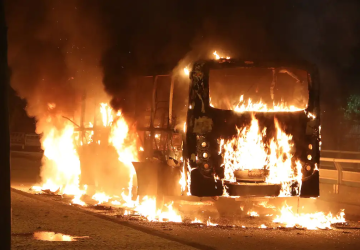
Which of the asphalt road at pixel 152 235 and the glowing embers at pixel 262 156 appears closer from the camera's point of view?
the asphalt road at pixel 152 235

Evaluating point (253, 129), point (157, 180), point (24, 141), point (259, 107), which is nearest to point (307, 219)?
point (253, 129)

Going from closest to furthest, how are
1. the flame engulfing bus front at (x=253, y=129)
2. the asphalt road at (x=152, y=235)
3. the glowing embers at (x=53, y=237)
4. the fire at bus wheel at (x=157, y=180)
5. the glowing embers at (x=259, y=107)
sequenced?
the asphalt road at (x=152, y=235) < the glowing embers at (x=53, y=237) < the flame engulfing bus front at (x=253, y=129) < the glowing embers at (x=259, y=107) < the fire at bus wheel at (x=157, y=180)

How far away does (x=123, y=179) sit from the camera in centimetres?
1345

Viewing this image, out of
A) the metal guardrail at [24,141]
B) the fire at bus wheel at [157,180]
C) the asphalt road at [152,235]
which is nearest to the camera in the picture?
the asphalt road at [152,235]

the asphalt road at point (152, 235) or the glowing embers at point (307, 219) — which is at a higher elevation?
the asphalt road at point (152, 235)

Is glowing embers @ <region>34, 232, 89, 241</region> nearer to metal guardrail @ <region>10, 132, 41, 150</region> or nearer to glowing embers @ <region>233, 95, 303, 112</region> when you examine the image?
glowing embers @ <region>233, 95, 303, 112</region>

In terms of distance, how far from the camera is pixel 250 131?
33.1 feet

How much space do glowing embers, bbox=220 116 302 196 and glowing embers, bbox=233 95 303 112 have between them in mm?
209

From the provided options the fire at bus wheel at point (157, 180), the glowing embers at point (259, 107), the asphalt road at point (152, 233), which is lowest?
the asphalt road at point (152, 233)

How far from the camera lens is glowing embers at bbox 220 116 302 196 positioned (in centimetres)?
993

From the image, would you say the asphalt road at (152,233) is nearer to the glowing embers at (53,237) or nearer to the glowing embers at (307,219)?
the glowing embers at (53,237)

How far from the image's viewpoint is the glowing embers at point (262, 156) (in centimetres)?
993

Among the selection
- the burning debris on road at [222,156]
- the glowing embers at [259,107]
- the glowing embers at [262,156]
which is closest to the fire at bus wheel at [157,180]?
the burning debris on road at [222,156]

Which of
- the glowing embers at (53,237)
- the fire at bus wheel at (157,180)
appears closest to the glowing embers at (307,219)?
the fire at bus wheel at (157,180)
